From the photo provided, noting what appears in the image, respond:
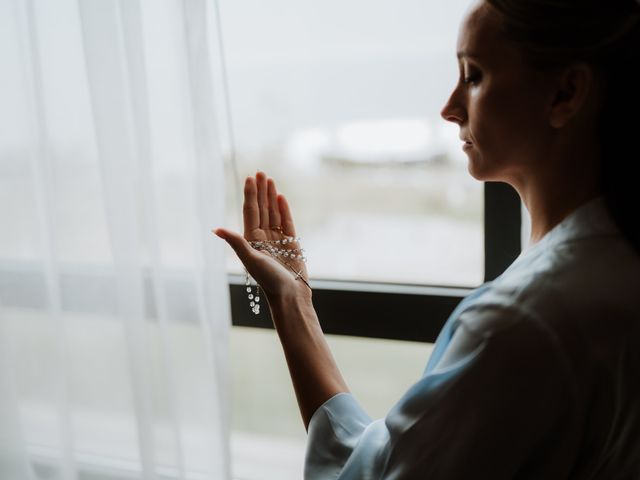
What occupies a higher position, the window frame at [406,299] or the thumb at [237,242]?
the thumb at [237,242]

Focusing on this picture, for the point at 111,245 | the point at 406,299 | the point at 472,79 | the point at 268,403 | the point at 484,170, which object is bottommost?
the point at 268,403

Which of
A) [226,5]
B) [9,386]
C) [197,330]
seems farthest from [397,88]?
[9,386]

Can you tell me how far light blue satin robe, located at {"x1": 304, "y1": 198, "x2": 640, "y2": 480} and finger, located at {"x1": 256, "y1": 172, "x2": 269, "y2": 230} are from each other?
40cm

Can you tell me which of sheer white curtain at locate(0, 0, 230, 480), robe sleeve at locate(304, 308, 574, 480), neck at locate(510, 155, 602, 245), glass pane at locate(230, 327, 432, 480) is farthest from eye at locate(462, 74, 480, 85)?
glass pane at locate(230, 327, 432, 480)

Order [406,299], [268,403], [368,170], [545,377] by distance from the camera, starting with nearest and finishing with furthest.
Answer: [545,377] < [406,299] < [368,170] < [268,403]

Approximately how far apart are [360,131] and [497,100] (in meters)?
0.57

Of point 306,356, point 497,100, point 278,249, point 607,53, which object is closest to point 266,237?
point 278,249

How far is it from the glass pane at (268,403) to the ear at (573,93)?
32.1 inches

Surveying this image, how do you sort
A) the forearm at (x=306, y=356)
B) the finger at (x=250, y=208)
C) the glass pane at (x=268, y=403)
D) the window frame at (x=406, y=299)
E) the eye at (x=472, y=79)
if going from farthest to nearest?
the glass pane at (x=268, y=403) < the window frame at (x=406, y=299) < the finger at (x=250, y=208) < the forearm at (x=306, y=356) < the eye at (x=472, y=79)

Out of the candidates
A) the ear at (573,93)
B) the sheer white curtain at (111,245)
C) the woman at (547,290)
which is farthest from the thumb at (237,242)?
the ear at (573,93)

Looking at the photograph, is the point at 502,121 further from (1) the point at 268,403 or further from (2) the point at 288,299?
(1) the point at 268,403

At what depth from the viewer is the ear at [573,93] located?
0.70 metres

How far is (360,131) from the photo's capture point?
131cm

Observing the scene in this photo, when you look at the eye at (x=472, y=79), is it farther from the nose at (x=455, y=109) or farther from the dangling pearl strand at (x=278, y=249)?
the dangling pearl strand at (x=278, y=249)
